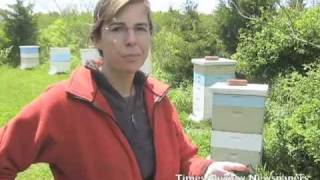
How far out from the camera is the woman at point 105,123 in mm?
1356

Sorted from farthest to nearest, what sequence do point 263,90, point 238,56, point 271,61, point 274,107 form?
point 238,56 < point 271,61 < point 274,107 < point 263,90

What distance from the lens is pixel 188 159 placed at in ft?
5.52

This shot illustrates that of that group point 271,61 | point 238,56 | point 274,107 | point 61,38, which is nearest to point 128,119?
point 274,107

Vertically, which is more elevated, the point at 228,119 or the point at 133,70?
the point at 133,70

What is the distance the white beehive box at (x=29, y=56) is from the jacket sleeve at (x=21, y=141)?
13157mm

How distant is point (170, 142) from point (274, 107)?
4.51 metres

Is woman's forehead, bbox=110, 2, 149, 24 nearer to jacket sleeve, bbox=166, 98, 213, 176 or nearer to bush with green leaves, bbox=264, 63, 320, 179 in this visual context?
jacket sleeve, bbox=166, 98, 213, 176

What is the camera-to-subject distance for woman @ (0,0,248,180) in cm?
136

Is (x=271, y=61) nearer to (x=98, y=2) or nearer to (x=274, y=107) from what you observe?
(x=274, y=107)

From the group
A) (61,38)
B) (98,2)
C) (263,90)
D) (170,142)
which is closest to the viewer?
(98,2)

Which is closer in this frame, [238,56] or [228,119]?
[228,119]

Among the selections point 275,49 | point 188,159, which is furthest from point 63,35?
point 188,159

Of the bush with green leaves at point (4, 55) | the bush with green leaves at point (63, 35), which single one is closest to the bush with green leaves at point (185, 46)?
the bush with green leaves at point (4, 55)

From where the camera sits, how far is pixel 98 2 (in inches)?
56.6
